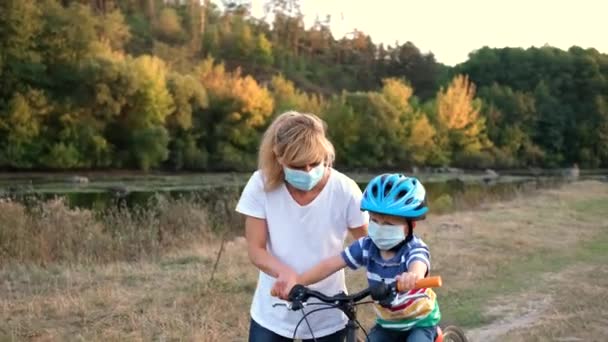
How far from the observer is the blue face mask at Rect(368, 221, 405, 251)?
314cm

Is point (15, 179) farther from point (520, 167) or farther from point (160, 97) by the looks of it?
point (520, 167)

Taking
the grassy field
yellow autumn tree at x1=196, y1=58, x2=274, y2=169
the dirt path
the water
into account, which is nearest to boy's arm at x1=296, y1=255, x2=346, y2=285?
the grassy field

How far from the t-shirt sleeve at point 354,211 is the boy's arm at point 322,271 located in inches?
7.5

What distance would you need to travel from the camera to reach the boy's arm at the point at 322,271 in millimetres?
3266

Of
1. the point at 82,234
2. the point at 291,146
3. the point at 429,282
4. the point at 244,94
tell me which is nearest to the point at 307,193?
the point at 291,146

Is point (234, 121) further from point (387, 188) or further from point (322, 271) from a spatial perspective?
point (387, 188)

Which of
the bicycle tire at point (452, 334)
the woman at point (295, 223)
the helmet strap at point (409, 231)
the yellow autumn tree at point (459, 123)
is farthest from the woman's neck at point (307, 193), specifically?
the yellow autumn tree at point (459, 123)

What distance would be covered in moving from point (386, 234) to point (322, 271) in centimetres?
32

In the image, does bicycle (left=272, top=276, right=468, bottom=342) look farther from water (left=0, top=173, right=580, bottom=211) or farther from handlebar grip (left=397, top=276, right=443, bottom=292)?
water (left=0, top=173, right=580, bottom=211)

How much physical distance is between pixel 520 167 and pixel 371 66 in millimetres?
28554

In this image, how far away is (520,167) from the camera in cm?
6681

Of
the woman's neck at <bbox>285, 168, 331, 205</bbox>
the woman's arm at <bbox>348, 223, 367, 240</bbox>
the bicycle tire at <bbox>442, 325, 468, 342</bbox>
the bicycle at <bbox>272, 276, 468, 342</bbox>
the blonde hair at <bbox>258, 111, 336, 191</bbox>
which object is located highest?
the blonde hair at <bbox>258, 111, 336, 191</bbox>

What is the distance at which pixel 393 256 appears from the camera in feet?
10.7

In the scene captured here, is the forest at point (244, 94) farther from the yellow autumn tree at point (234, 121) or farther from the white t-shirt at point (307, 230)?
the white t-shirt at point (307, 230)
